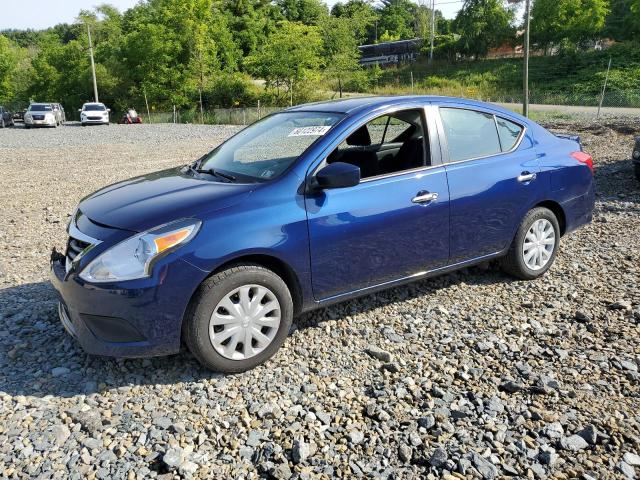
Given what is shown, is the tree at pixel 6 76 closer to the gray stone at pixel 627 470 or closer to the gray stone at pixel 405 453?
the gray stone at pixel 405 453

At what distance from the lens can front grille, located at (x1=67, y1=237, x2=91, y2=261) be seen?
3662 mm

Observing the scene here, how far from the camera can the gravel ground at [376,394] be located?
290 centimetres

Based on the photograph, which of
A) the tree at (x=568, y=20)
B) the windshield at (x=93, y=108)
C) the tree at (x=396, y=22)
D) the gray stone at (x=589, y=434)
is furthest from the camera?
the tree at (x=396, y=22)

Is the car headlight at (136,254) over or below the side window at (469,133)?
below

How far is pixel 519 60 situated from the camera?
191 ft

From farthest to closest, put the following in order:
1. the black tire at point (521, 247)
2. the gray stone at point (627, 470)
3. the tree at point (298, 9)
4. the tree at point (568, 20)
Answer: the tree at point (298, 9) → the tree at point (568, 20) → the black tire at point (521, 247) → the gray stone at point (627, 470)

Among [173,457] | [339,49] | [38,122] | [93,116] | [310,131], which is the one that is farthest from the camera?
[339,49]

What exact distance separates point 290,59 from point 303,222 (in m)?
41.8

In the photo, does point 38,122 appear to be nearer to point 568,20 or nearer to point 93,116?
point 93,116

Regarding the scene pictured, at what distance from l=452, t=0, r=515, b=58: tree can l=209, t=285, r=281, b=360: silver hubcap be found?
220 feet

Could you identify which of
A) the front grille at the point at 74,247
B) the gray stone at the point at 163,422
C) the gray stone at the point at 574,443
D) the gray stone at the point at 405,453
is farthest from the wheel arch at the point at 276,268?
the gray stone at the point at 574,443

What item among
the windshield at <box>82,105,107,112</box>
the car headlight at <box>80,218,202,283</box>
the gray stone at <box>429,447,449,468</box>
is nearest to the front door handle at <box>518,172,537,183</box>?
the gray stone at <box>429,447,449,468</box>

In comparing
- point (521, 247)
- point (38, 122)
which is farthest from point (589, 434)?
point (38, 122)

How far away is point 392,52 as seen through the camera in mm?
80125
